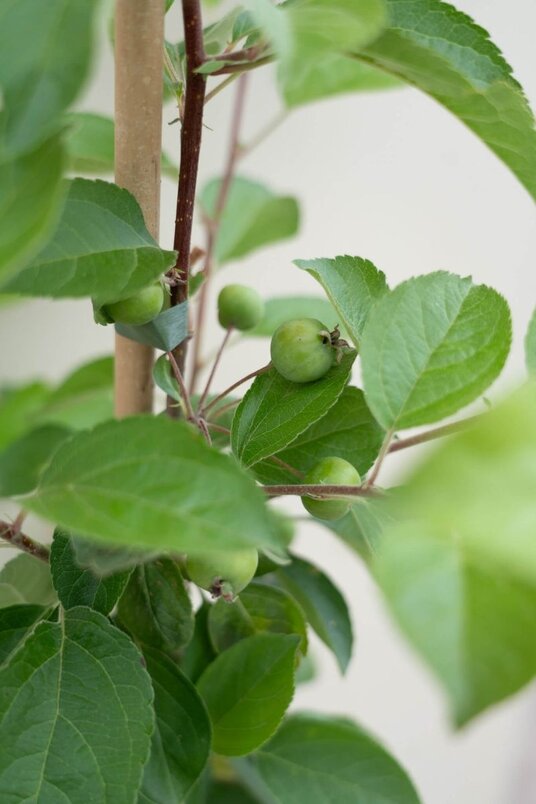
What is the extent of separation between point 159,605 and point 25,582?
0.28 feet

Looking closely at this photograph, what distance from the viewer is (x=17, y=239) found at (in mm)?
201

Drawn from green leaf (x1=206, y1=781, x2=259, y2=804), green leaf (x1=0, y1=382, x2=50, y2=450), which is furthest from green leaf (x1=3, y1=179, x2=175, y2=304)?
green leaf (x1=206, y1=781, x2=259, y2=804)

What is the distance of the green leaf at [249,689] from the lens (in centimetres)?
40

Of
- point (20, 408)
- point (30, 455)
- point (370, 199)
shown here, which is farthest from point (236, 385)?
point (370, 199)

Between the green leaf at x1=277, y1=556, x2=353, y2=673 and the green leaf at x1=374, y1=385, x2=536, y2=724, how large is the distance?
1.00ft

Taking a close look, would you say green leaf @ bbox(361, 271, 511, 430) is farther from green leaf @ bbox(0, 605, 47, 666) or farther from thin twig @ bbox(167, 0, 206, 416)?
green leaf @ bbox(0, 605, 47, 666)

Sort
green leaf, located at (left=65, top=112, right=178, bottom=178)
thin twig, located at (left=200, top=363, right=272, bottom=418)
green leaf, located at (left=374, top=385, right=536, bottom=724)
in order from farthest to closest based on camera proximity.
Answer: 1. green leaf, located at (left=65, top=112, right=178, bottom=178)
2. thin twig, located at (left=200, top=363, right=272, bottom=418)
3. green leaf, located at (left=374, top=385, right=536, bottom=724)

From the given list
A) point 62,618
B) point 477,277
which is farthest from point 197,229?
point 62,618

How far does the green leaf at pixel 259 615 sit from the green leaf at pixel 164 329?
0.16 m

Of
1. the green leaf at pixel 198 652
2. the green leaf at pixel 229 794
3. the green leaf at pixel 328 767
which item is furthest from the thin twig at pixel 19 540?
the green leaf at pixel 229 794

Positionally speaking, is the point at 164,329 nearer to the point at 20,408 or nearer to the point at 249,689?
the point at 249,689

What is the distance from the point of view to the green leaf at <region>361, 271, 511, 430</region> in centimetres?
29

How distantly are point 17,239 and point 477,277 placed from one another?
79cm

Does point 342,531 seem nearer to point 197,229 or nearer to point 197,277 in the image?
point 197,277
